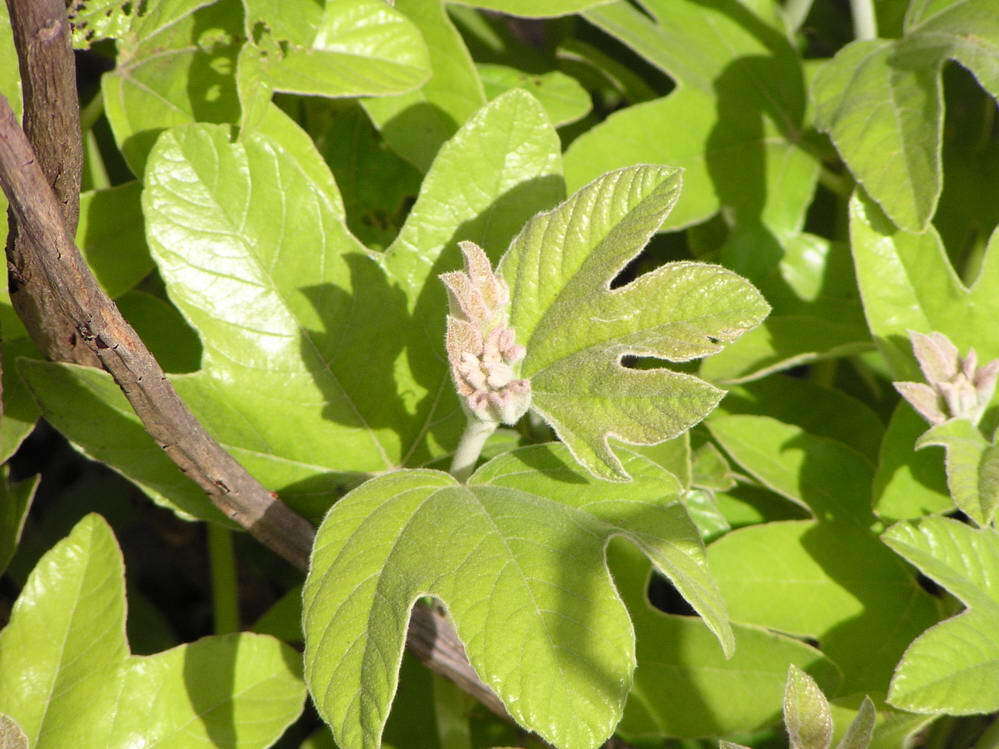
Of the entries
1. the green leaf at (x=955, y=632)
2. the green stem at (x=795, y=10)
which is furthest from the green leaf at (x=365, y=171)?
the green leaf at (x=955, y=632)

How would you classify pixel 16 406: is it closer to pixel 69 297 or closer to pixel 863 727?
pixel 69 297

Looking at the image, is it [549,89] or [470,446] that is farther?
[549,89]

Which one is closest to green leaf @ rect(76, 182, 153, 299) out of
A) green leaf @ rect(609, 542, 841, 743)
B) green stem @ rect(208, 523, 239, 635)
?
green stem @ rect(208, 523, 239, 635)

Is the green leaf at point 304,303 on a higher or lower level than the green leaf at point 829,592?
higher

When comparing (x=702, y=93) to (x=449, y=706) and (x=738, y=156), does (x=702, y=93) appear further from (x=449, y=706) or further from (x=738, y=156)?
(x=449, y=706)

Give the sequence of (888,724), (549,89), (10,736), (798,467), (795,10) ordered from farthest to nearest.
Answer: (795,10)
(549,89)
(798,467)
(888,724)
(10,736)

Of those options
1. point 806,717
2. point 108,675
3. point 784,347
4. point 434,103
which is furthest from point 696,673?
point 434,103

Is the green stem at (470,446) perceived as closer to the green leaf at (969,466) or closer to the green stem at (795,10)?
the green leaf at (969,466)
